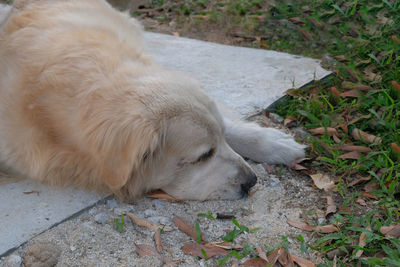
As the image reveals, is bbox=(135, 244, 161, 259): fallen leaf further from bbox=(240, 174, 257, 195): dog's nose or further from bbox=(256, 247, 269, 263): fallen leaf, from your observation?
bbox=(240, 174, 257, 195): dog's nose

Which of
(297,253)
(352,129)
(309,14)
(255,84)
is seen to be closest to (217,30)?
(309,14)

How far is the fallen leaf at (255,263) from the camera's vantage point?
7.71ft

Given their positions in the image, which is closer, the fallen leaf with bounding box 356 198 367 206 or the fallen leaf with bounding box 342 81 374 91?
the fallen leaf with bounding box 356 198 367 206

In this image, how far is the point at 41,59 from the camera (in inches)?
112

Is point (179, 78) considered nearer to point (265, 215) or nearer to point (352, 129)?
point (265, 215)

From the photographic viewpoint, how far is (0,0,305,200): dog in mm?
2561

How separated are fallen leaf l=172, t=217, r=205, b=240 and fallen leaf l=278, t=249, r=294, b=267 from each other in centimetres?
46

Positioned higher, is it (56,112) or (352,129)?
(56,112)

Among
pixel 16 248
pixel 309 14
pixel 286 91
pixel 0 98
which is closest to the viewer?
pixel 16 248

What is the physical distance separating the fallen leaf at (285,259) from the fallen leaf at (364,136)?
1.31m

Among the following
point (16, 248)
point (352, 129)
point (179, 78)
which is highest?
point (179, 78)

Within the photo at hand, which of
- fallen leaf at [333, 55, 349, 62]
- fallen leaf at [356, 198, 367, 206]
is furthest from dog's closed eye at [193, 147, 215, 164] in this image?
fallen leaf at [333, 55, 349, 62]

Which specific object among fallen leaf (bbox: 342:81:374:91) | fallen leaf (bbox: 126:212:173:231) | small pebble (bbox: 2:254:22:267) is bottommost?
small pebble (bbox: 2:254:22:267)

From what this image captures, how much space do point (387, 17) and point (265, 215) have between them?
9.69ft
